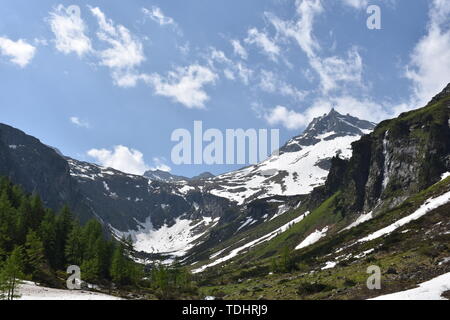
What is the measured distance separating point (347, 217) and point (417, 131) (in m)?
50.8

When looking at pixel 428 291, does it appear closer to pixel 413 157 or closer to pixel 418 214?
pixel 418 214

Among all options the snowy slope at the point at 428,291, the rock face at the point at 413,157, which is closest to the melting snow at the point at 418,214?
the rock face at the point at 413,157

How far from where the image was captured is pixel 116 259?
87.3 m

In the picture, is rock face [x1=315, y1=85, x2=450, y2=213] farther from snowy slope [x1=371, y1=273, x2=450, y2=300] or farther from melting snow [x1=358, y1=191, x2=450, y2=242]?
snowy slope [x1=371, y1=273, x2=450, y2=300]

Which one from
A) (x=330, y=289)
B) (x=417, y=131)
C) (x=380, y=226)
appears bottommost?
(x=330, y=289)

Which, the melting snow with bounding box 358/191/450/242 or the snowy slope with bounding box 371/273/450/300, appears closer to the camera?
the snowy slope with bounding box 371/273/450/300

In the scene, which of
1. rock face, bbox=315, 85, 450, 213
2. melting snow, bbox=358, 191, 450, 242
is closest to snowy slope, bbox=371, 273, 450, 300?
melting snow, bbox=358, 191, 450, 242

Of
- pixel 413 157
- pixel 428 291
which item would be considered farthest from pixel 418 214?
pixel 428 291

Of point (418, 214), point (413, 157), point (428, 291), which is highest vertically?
point (413, 157)

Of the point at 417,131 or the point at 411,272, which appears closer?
the point at 411,272

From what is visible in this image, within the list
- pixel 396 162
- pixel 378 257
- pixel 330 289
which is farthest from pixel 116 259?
pixel 396 162

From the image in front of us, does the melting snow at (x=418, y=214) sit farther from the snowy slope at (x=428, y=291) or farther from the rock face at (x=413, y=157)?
the snowy slope at (x=428, y=291)
